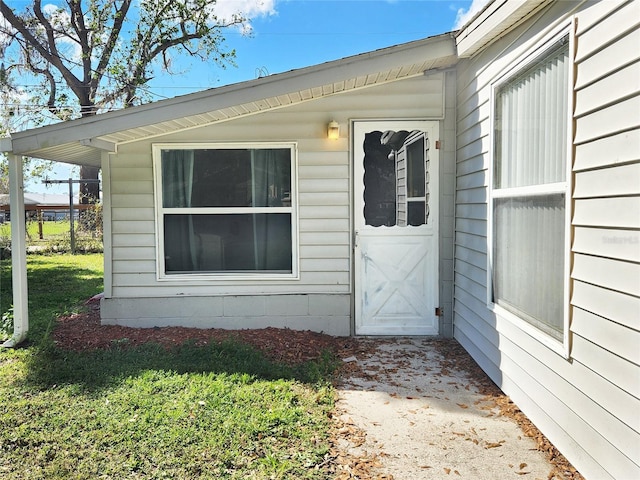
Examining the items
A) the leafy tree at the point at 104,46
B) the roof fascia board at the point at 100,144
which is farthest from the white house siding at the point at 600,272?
the leafy tree at the point at 104,46

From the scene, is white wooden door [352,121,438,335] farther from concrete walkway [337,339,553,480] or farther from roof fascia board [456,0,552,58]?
roof fascia board [456,0,552,58]

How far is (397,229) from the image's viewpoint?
4750mm

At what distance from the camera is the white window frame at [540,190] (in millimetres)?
2426

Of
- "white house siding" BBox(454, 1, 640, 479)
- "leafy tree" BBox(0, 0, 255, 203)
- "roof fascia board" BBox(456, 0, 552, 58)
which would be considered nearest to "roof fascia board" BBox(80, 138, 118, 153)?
"roof fascia board" BBox(456, 0, 552, 58)

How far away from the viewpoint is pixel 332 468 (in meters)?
2.44

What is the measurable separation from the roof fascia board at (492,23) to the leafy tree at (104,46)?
11.3 m

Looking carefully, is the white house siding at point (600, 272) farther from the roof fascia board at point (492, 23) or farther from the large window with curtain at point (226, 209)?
the large window with curtain at point (226, 209)

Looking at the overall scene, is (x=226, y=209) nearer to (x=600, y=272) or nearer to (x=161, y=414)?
(x=161, y=414)

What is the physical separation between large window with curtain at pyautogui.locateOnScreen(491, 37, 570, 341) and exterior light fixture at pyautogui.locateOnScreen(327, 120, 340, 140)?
1556mm

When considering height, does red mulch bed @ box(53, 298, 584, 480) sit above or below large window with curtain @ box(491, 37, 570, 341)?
below

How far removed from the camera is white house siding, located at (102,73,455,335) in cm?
467

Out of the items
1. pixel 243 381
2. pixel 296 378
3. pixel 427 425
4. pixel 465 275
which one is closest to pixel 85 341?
pixel 243 381

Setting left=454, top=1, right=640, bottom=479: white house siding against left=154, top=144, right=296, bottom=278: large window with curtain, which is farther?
left=154, top=144, right=296, bottom=278: large window with curtain

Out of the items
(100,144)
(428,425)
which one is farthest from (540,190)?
(100,144)
